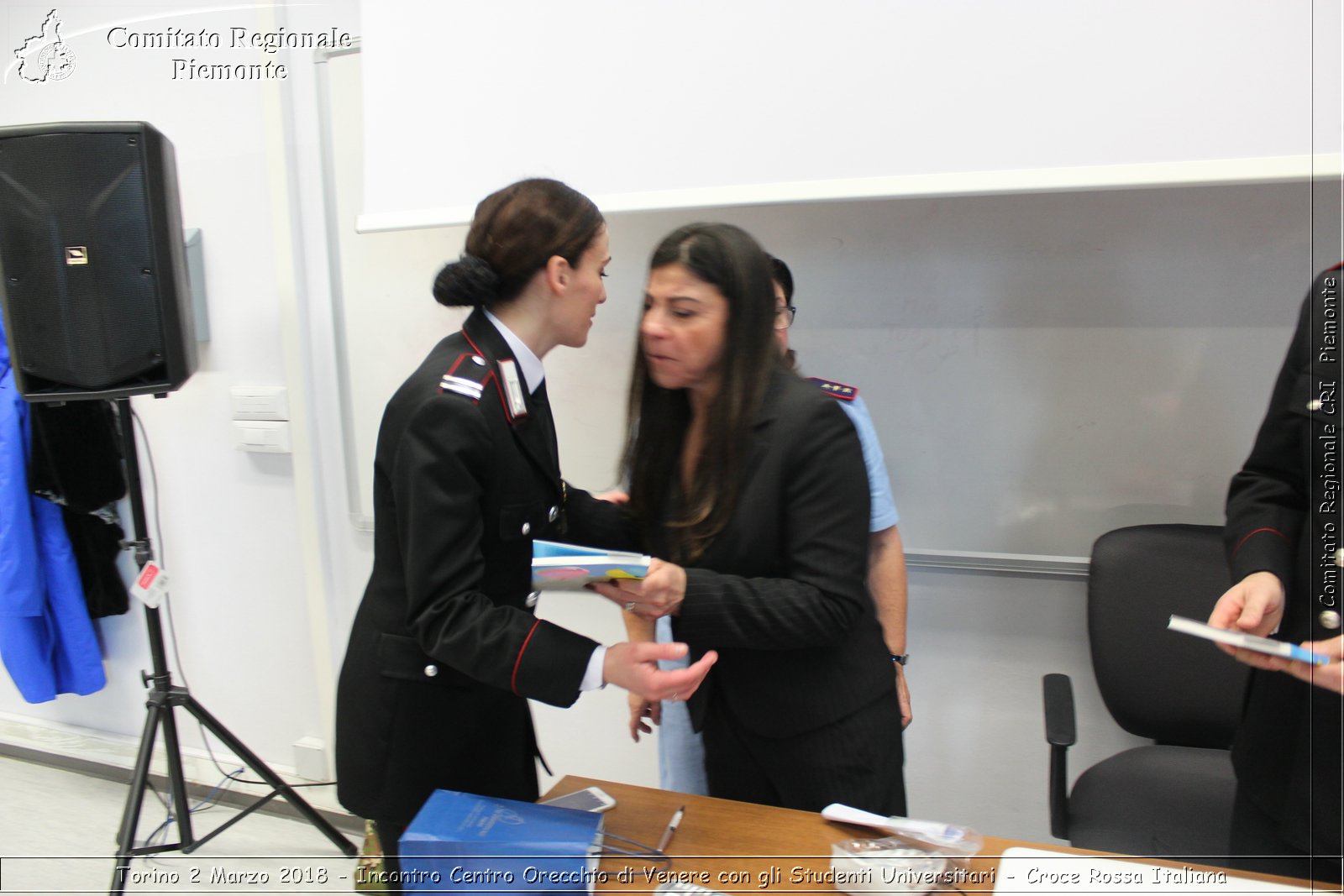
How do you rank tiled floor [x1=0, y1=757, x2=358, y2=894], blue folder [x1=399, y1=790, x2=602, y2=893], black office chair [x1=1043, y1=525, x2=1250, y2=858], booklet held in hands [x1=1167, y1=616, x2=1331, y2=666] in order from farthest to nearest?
tiled floor [x1=0, y1=757, x2=358, y2=894] < black office chair [x1=1043, y1=525, x2=1250, y2=858] < blue folder [x1=399, y1=790, x2=602, y2=893] < booklet held in hands [x1=1167, y1=616, x2=1331, y2=666]

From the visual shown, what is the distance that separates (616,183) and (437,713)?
114 centimetres

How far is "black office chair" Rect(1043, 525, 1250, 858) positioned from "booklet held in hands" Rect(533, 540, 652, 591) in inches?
36.2

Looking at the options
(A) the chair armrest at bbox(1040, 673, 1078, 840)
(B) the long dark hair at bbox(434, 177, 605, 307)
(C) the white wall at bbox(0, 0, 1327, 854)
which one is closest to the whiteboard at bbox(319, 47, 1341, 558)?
(C) the white wall at bbox(0, 0, 1327, 854)

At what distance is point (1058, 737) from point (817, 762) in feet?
1.52

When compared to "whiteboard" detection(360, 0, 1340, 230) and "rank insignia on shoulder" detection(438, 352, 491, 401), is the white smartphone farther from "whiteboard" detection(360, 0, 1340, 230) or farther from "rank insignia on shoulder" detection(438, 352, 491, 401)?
"whiteboard" detection(360, 0, 1340, 230)

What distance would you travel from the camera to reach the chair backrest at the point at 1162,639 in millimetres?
1617

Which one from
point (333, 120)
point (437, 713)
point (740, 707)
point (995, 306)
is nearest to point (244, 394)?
point (333, 120)

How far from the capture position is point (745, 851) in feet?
3.41

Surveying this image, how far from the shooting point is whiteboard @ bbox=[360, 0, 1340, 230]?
1.38 meters

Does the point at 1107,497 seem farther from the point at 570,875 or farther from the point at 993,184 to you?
the point at 570,875

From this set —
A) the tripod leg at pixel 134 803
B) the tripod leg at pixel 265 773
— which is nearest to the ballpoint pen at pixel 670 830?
the tripod leg at pixel 265 773

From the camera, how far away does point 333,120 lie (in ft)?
7.25

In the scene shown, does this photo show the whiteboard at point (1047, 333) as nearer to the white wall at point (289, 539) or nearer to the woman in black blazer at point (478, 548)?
the white wall at point (289, 539)

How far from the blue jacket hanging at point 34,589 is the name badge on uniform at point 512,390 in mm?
1933
